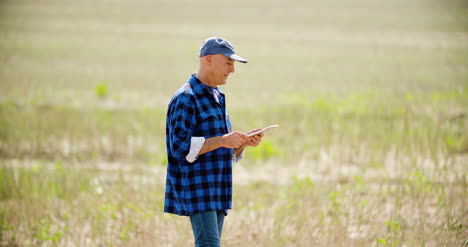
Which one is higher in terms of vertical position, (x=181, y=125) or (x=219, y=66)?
(x=219, y=66)

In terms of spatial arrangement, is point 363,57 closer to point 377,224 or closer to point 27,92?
point 27,92

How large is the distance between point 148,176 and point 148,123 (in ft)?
10.7

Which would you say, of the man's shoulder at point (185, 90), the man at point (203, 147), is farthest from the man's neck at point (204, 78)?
the man's shoulder at point (185, 90)

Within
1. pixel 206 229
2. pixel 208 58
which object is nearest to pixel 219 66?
pixel 208 58

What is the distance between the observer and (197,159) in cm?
338

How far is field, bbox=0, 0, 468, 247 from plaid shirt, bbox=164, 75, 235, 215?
56.8 inches

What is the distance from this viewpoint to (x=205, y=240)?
3.28m

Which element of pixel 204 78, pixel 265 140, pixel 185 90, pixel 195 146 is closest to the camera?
pixel 195 146

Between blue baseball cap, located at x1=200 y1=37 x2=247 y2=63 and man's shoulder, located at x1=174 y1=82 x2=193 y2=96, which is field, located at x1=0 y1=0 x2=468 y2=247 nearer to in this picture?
man's shoulder, located at x1=174 y1=82 x2=193 y2=96

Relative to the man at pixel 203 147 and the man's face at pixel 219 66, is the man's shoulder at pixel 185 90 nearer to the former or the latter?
the man at pixel 203 147

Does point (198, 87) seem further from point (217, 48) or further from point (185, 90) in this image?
point (217, 48)

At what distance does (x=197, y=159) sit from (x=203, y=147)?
0.15 m

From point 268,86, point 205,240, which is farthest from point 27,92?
point 205,240

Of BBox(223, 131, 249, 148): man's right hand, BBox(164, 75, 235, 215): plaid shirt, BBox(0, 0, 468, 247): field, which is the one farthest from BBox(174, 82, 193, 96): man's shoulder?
BBox(0, 0, 468, 247): field
